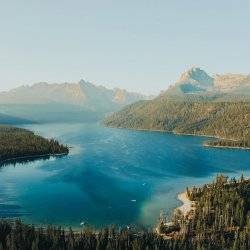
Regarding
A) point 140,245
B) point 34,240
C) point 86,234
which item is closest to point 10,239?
point 34,240

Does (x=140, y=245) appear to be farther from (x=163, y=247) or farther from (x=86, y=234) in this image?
(x=86, y=234)

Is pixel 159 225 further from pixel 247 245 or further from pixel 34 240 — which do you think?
pixel 34 240

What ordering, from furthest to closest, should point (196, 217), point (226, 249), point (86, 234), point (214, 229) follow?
point (196, 217)
point (214, 229)
point (86, 234)
point (226, 249)

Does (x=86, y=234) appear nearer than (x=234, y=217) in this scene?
Yes

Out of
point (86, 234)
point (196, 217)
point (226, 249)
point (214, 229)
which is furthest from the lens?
point (196, 217)

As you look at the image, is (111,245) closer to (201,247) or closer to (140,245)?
(140,245)

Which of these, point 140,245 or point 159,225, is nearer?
point 140,245

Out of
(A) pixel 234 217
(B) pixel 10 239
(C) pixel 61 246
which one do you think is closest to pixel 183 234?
(A) pixel 234 217

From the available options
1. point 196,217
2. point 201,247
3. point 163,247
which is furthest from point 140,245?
point 196,217
